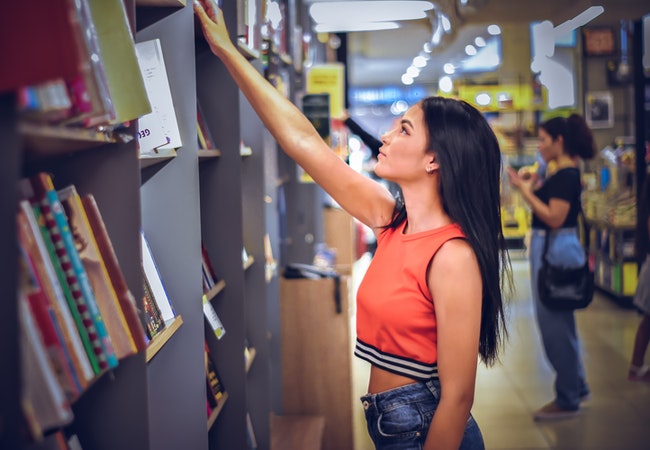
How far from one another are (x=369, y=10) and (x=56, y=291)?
834 cm

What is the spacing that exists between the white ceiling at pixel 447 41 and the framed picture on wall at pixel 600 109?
1864 millimetres

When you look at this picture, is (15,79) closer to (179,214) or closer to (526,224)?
(179,214)

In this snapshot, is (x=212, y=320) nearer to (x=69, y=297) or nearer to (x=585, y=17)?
(x=69, y=297)

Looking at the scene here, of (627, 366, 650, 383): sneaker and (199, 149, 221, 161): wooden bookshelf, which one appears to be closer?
(199, 149, 221, 161): wooden bookshelf

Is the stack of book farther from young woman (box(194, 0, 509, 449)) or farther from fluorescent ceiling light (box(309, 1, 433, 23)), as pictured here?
fluorescent ceiling light (box(309, 1, 433, 23))


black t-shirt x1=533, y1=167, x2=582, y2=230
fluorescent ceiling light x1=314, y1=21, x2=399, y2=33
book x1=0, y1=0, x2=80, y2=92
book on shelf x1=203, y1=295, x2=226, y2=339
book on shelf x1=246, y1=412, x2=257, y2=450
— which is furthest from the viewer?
fluorescent ceiling light x1=314, y1=21, x2=399, y2=33

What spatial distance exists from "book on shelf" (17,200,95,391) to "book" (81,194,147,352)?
0.43ft

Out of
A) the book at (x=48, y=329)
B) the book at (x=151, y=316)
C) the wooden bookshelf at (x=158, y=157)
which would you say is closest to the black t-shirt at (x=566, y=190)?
the wooden bookshelf at (x=158, y=157)

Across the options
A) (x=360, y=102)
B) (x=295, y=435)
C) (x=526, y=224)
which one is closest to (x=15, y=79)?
(x=295, y=435)

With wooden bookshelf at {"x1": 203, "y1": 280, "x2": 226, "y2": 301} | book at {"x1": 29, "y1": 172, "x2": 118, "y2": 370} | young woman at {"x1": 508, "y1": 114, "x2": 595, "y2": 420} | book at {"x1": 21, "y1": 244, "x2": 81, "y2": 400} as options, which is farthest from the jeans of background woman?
book at {"x1": 21, "y1": 244, "x2": 81, "y2": 400}

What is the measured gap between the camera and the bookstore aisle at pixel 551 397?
13.5 feet

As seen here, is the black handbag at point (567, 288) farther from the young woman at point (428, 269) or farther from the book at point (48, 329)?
the book at point (48, 329)

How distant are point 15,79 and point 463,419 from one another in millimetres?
1328

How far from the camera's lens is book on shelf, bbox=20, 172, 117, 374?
118 centimetres
